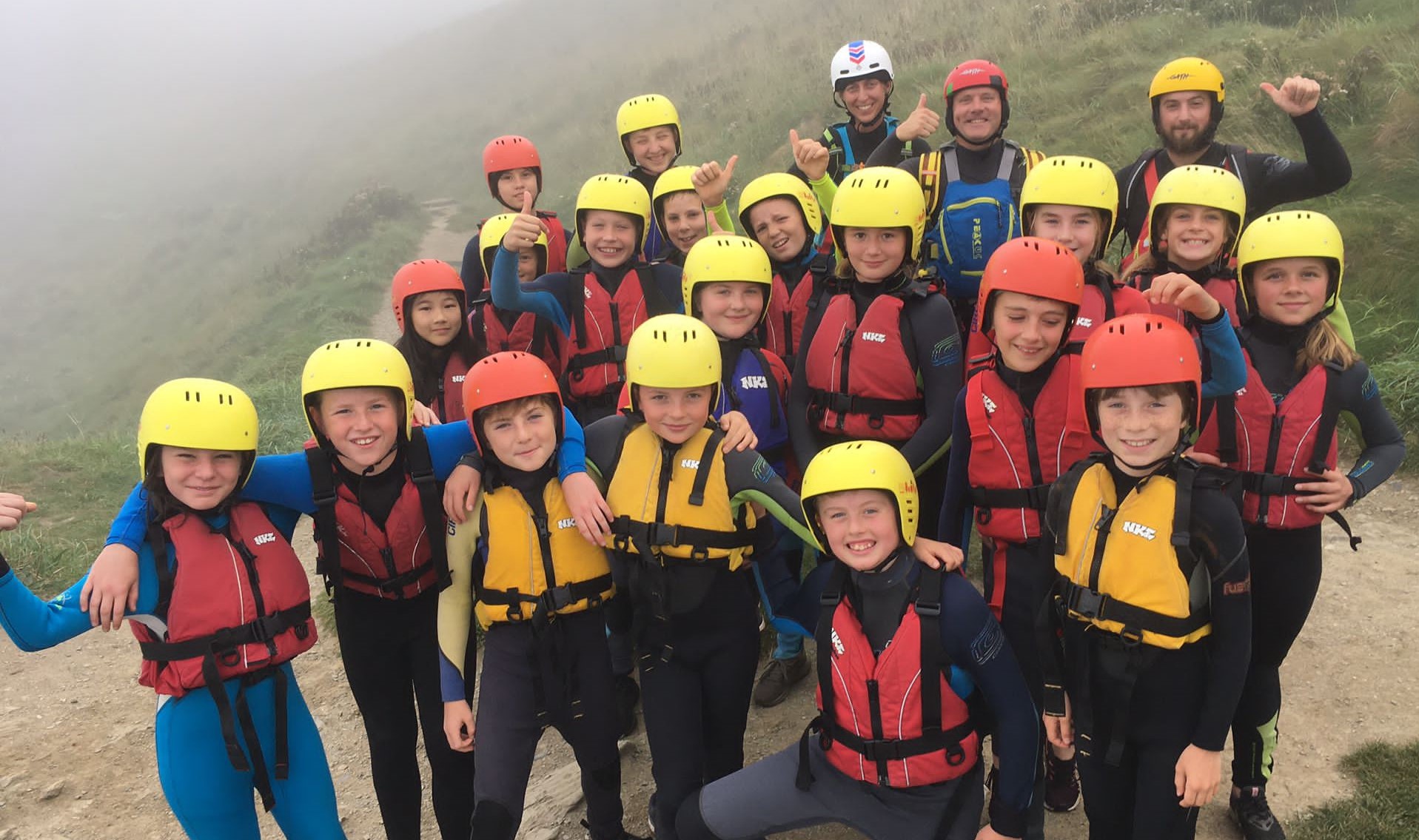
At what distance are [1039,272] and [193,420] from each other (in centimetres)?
387

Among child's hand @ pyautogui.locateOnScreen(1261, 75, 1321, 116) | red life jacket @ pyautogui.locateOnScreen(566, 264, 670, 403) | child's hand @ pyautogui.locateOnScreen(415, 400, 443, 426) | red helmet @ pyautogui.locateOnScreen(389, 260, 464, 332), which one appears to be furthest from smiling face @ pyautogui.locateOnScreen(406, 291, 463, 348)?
child's hand @ pyautogui.locateOnScreen(1261, 75, 1321, 116)

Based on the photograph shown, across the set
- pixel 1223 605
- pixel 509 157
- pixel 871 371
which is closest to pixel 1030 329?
pixel 871 371

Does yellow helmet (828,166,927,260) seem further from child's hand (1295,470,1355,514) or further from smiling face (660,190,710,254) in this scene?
child's hand (1295,470,1355,514)

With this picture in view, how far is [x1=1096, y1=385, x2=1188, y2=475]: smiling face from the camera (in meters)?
3.56

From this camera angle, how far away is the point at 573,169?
30.9 meters

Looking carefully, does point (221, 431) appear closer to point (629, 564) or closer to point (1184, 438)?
point (629, 564)

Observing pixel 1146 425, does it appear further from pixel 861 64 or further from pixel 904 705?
pixel 861 64

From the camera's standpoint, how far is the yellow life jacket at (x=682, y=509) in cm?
439

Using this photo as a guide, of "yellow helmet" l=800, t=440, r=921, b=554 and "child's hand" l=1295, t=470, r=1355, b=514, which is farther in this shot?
"child's hand" l=1295, t=470, r=1355, b=514

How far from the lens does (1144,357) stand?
3553mm

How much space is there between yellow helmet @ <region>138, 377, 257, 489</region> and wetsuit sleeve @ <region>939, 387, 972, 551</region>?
3228 millimetres

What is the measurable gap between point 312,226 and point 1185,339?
38070 mm

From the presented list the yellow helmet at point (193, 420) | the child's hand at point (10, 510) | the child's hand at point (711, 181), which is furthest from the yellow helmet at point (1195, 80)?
the child's hand at point (10, 510)

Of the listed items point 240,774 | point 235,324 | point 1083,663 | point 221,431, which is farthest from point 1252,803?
point 235,324
